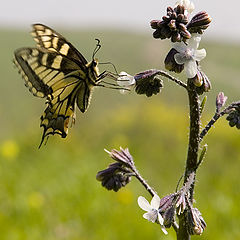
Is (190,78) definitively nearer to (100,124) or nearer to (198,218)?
(198,218)

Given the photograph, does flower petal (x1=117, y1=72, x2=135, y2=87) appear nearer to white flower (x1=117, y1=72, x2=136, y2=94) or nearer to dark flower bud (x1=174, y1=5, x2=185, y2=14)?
white flower (x1=117, y1=72, x2=136, y2=94)

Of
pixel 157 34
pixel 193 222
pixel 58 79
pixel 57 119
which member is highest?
pixel 58 79

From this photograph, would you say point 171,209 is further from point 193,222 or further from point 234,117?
point 234,117

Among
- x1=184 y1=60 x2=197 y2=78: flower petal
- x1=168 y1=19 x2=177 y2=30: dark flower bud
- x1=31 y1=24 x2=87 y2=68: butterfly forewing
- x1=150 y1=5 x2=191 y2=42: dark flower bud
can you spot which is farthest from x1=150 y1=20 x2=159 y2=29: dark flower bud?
x1=31 y1=24 x2=87 y2=68: butterfly forewing

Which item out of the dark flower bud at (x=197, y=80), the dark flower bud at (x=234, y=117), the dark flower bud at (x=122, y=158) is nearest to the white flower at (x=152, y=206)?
the dark flower bud at (x=122, y=158)

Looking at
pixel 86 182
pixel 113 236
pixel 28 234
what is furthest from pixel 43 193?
pixel 113 236

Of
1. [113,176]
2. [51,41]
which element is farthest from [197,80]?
[51,41]
